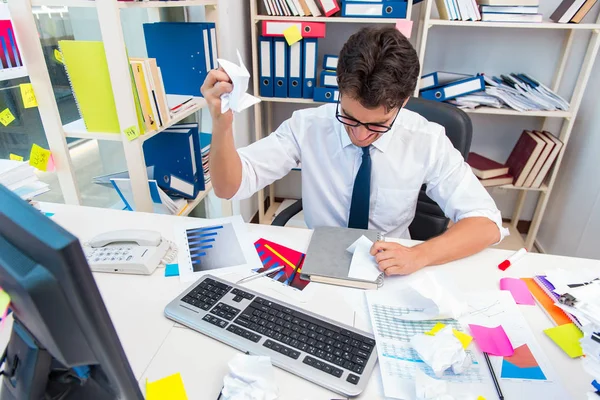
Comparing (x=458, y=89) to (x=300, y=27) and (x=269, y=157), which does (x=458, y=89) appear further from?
(x=269, y=157)

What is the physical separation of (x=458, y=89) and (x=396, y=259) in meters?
1.53

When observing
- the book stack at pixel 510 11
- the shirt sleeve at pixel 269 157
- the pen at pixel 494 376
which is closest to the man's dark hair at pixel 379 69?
the shirt sleeve at pixel 269 157

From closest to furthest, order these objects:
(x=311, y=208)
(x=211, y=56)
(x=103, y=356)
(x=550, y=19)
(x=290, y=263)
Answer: (x=103, y=356) → (x=290, y=263) → (x=311, y=208) → (x=211, y=56) → (x=550, y=19)

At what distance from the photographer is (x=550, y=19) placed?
6.82 ft

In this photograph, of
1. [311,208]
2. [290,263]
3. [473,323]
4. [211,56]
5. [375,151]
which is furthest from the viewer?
[211,56]

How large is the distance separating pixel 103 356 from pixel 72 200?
126 centimetres

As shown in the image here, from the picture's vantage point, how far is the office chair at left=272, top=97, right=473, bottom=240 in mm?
1315

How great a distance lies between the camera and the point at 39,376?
51 cm

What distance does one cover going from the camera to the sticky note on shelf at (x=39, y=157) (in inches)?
53.3

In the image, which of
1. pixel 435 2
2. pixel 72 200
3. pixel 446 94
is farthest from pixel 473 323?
pixel 435 2

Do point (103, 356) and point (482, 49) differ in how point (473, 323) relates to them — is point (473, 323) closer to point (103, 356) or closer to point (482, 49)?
point (103, 356)

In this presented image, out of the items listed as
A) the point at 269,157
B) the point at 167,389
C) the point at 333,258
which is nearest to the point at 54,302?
the point at 167,389

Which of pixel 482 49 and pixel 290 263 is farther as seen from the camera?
pixel 482 49

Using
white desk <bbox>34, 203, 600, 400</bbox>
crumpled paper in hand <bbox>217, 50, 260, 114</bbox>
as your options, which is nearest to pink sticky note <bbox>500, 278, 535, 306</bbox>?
white desk <bbox>34, 203, 600, 400</bbox>
